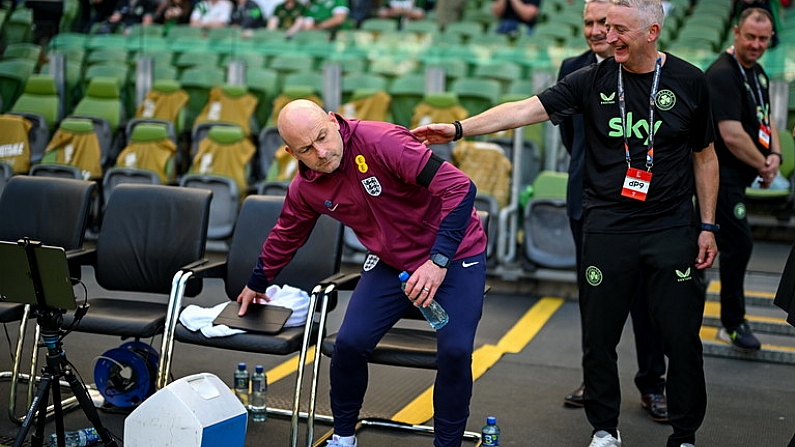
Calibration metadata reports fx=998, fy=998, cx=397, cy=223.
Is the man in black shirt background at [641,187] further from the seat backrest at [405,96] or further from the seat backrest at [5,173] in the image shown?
the seat backrest at [5,173]

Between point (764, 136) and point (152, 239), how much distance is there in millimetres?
2887

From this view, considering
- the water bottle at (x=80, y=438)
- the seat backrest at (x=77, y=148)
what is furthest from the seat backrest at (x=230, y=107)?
the water bottle at (x=80, y=438)

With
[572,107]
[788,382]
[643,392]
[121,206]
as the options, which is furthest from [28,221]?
[788,382]

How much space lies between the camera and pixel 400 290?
3.59m

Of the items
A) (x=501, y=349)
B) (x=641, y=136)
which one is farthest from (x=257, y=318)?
(x=501, y=349)

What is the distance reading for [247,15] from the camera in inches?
428

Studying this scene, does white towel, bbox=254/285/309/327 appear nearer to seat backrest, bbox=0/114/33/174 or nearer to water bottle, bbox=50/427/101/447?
water bottle, bbox=50/427/101/447

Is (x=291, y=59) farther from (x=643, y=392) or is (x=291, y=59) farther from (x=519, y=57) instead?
(x=643, y=392)

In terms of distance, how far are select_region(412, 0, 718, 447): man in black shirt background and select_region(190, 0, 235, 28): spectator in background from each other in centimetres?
766

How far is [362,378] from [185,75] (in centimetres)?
629

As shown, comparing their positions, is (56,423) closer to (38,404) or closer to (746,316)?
(38,404)

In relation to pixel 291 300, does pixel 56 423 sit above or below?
below

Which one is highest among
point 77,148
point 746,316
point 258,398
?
point 77,148

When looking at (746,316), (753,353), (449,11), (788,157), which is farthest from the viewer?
(449,11)
